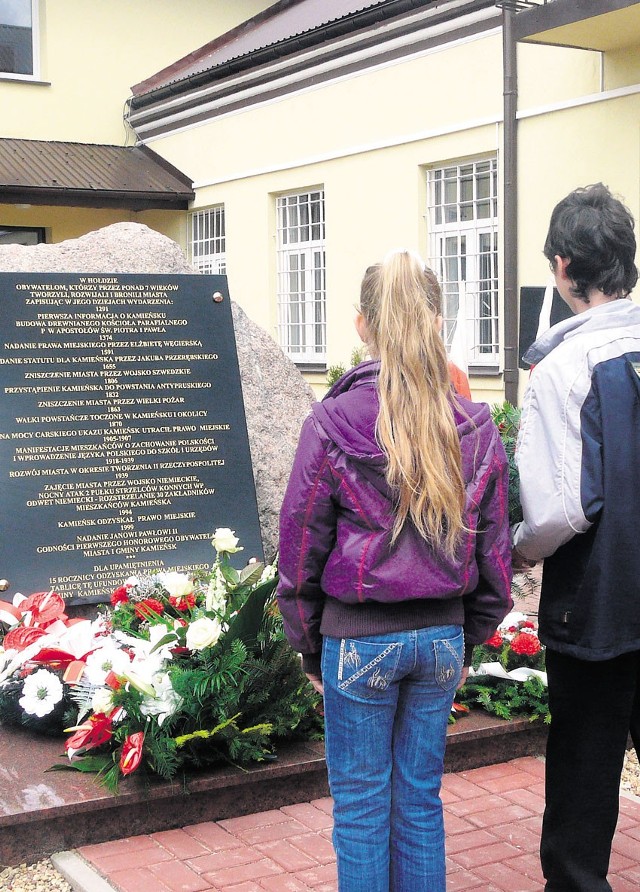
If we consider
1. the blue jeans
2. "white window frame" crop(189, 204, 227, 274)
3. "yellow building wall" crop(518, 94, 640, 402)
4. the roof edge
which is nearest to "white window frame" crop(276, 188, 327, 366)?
"white window frame" crop(189, 204, 227, 274)

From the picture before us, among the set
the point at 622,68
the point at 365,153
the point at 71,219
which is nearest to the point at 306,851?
the point at 622,68

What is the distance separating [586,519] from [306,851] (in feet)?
4.63

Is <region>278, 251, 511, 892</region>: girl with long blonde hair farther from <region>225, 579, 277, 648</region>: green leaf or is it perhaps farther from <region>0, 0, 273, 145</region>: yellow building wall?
<region>0, 0, 273, 145</region>: yellow building wall

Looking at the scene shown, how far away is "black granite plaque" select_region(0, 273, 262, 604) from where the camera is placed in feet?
14.6

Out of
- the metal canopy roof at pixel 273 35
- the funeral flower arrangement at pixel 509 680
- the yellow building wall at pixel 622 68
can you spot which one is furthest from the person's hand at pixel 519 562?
the metal canopy roof at pixel 273 35

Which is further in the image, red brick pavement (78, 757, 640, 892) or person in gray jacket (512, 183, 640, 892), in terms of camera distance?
red brick pavement (78, 757, 640, 892)

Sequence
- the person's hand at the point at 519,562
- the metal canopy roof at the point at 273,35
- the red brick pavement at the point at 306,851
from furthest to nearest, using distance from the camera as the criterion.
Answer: the metal canopy roof at the point at 273,35
the red brick pavement at the point at 306,851
the person's hand at the point at 519,562

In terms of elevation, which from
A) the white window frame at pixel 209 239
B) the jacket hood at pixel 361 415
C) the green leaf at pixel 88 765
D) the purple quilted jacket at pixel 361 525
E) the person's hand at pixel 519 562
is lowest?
the green leaf at pixel 88 765

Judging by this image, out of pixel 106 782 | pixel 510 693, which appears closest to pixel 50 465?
pixel 106 782

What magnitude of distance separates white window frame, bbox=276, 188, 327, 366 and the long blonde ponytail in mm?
10832

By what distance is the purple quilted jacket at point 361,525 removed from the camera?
7.65 ft

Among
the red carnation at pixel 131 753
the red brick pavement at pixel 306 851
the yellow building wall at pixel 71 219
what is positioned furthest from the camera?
the yellow building wall at pixel 71 219

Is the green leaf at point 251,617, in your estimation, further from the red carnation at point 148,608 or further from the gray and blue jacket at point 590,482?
the gray and blue jacket at point 590,482

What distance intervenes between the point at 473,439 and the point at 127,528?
244 cm
